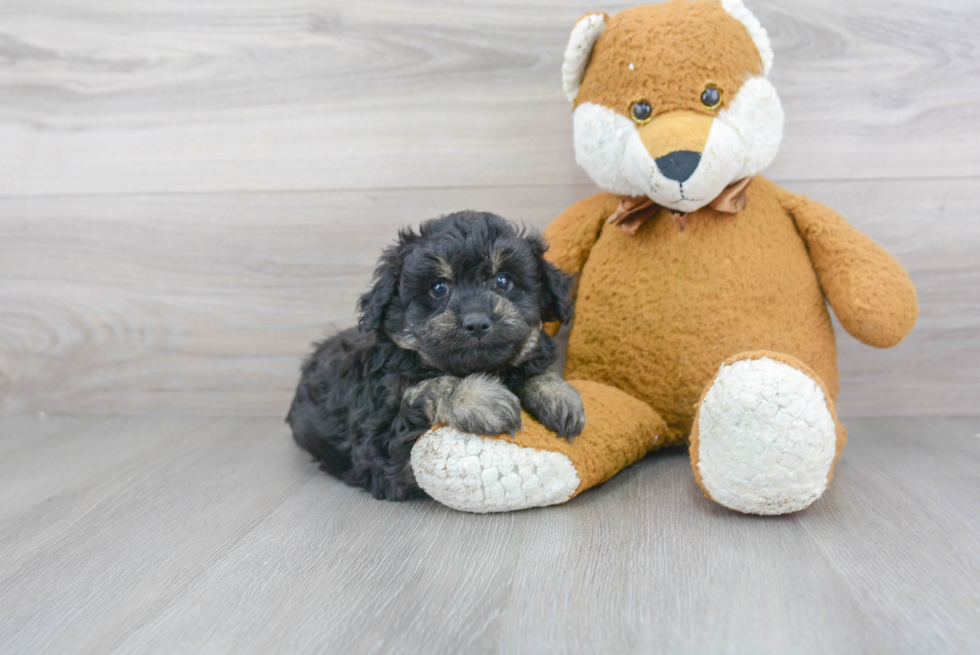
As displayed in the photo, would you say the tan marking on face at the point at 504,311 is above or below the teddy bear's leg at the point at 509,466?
above

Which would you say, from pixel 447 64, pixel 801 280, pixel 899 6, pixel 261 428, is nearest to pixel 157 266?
pixel 261 428

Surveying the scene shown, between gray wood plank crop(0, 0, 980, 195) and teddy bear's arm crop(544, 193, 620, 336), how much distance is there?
213 millimetres

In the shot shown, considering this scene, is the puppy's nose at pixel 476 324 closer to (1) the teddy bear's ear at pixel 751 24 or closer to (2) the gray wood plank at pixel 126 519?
(2) the gray wood plank at pixel 126 519

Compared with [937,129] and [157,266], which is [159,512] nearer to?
[157,266]

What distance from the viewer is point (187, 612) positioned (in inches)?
37.1

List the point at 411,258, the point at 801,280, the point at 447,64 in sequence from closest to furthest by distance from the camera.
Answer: the point at 411,258
the point at 801,280
the point at 447,64

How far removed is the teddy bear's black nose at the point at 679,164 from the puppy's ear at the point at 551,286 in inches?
10.2

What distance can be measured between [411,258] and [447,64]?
74 centimetres

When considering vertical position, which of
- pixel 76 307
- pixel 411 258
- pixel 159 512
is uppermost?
pixel 411 258

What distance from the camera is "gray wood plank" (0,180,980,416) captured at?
5.49 feet

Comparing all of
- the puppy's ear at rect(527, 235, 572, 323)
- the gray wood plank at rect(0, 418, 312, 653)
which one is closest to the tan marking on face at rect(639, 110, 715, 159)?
the puppy's ear at rect(527, 235, 572, 323)

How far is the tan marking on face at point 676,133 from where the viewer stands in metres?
1.25

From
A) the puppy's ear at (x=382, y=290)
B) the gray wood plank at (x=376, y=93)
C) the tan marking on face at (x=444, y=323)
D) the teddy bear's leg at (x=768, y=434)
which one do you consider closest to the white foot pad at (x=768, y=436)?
the teddy bear's leg at (x=768, y=434)

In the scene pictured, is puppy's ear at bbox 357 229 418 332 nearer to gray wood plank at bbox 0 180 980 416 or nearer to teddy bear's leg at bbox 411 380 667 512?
teddy bear's leg at bbox 411 380 667 512
